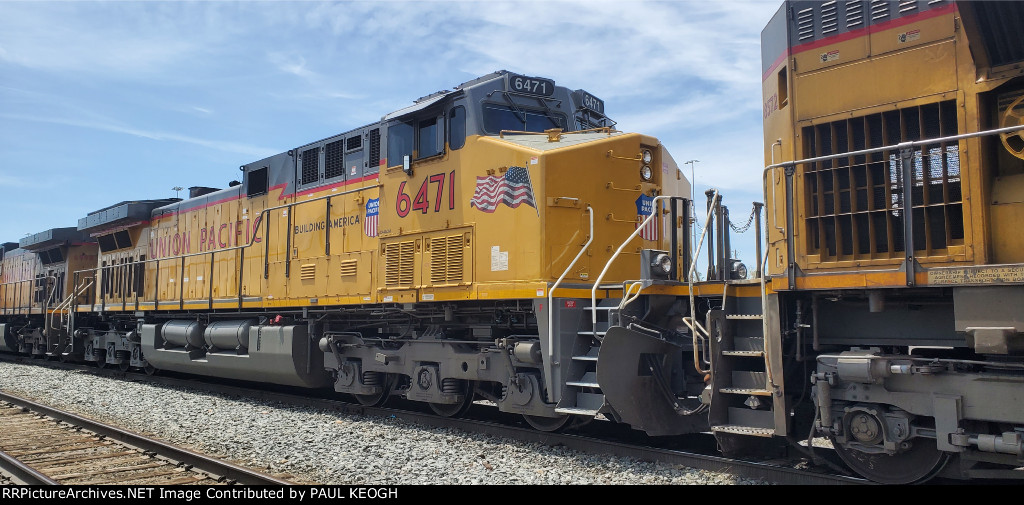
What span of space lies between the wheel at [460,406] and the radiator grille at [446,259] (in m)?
1.29

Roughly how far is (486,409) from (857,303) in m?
5.75

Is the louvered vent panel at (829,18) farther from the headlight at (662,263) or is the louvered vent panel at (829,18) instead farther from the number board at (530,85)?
the number board at (530,85)

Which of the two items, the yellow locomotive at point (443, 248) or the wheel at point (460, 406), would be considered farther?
the wheel at point (460, 406)

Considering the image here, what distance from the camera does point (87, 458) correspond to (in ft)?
23.4

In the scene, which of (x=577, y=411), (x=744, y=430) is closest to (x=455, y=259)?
(x=577, y=411)

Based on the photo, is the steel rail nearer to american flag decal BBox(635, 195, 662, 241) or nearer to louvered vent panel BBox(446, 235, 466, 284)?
louvered vent panel BBox(446, 235, 466, 284)

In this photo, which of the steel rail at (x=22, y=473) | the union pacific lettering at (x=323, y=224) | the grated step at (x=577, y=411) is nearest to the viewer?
the steel rail at (x=22, y=473)

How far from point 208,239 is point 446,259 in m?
7.44

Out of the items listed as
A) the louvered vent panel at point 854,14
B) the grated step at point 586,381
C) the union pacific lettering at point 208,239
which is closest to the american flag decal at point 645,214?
the grated step at point 586,381

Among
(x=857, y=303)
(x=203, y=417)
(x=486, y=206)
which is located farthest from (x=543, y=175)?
(x=203, y=417)

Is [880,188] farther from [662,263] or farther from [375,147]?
[375,147]

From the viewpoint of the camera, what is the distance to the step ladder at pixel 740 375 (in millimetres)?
5512

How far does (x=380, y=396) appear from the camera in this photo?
9.80 meters

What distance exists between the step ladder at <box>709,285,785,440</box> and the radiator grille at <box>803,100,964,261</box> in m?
0.80
